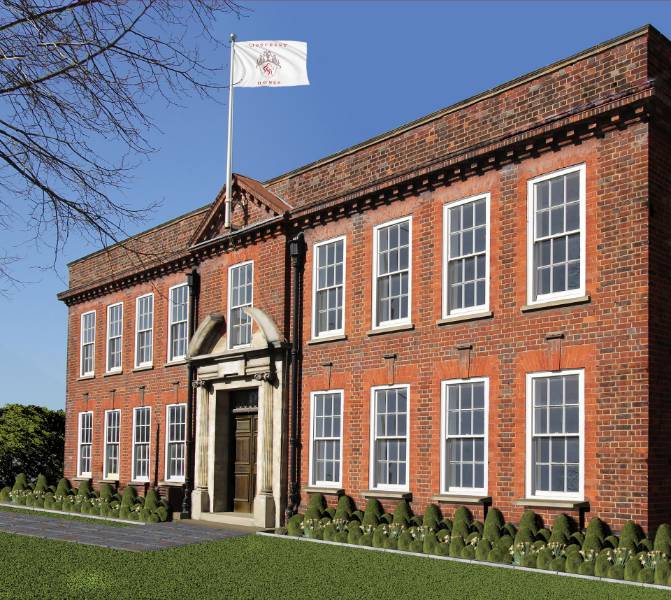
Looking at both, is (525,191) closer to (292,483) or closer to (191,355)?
(292,483)

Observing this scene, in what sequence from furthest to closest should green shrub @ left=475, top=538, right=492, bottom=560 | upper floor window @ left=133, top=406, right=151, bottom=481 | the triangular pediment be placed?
upper floor window @ left=133, top=406, right=151, bottom=481 < the triangular pediment < green shrub @ left=475, top=538, right=492, bottom=560

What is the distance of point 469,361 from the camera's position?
1684cm

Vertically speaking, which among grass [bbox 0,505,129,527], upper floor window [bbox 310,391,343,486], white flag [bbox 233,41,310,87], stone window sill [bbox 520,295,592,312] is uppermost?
white flag [bbox 233,41,310,87]

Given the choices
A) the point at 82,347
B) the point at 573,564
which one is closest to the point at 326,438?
the point at 573,564

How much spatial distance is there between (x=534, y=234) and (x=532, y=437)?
3.32 m

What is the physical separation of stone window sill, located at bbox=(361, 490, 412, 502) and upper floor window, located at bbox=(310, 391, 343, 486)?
4.05ft

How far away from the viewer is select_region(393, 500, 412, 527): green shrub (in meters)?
17.3

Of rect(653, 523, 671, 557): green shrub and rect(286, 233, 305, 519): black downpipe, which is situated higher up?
rect(286, 233, 305, 519): black downpipe

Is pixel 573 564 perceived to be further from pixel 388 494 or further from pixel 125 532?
pixel 125 532

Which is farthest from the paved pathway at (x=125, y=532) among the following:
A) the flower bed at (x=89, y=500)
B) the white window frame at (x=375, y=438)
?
the white window frame at (x=375, y=438)

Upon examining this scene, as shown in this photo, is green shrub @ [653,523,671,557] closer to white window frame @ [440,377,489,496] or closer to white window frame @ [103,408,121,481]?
white window frame @ [440,377,489,496]

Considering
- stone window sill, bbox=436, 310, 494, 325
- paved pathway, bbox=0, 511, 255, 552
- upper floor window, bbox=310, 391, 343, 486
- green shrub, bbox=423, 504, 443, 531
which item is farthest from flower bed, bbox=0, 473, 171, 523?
stone window sill, bbox=436, 310, 494, 325

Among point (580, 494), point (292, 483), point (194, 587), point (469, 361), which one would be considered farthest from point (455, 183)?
point (194, 587)

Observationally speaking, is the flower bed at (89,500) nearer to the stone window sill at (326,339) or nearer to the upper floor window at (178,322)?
the upper floor window at (178,322)
